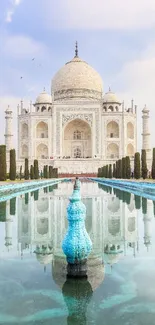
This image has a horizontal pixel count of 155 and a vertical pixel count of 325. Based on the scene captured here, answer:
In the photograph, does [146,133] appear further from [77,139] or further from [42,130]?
[42,130]

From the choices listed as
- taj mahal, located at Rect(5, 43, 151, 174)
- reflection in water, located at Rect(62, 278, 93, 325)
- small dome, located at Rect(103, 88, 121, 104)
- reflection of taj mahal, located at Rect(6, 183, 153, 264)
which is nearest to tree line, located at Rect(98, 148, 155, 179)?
taj mahal, located at Rect(5, 43, 151, 174)

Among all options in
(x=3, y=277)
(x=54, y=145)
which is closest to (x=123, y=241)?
(x=3, y=277)

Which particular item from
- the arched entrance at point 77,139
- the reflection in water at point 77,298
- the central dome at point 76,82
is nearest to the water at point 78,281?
the reflection in water at point 77,298

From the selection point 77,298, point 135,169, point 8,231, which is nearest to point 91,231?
point 8,231

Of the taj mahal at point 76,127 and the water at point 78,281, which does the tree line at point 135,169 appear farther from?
the water at point 78,281

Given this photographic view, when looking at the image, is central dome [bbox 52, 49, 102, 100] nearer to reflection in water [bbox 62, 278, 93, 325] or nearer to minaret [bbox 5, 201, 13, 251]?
minaret [bbox 5, 201, 13, 251]

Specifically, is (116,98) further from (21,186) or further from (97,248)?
(97,248)
